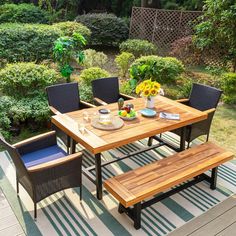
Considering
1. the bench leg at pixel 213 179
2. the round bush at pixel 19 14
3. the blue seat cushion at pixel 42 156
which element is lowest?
the bench leg at pixel 213 179

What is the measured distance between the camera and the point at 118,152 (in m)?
4.23

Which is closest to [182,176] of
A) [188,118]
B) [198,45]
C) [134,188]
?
[134,188]

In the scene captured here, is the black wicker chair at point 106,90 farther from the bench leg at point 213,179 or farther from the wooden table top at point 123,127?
the bench leg at point 213,179

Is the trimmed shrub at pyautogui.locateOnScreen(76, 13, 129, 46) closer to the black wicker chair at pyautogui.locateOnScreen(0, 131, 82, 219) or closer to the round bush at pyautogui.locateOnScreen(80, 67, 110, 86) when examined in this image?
the round bush at pyautogui.locateOnScreen(80, 67, 110, 86)

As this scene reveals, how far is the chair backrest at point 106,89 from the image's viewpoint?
14.8 feet

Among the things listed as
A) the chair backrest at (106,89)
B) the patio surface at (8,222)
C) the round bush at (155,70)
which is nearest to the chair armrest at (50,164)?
the patio surface at (8,222)

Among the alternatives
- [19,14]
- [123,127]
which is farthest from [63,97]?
[19,14]

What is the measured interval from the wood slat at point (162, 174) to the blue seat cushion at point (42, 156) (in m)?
0.74

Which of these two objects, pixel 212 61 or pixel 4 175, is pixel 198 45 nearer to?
pixel 212 61

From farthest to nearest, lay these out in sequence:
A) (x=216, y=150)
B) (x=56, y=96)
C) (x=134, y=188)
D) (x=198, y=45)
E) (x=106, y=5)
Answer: (x=106, y=5)
(x=198, y=45)
(x=56, y=96)
(x=216, y=150)
(x=134, y=188)

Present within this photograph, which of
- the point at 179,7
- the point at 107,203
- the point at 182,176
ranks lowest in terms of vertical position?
the point at 107,203

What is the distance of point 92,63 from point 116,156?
4.11 m

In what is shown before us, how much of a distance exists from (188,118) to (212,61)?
5.45 m

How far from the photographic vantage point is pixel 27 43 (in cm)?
661
